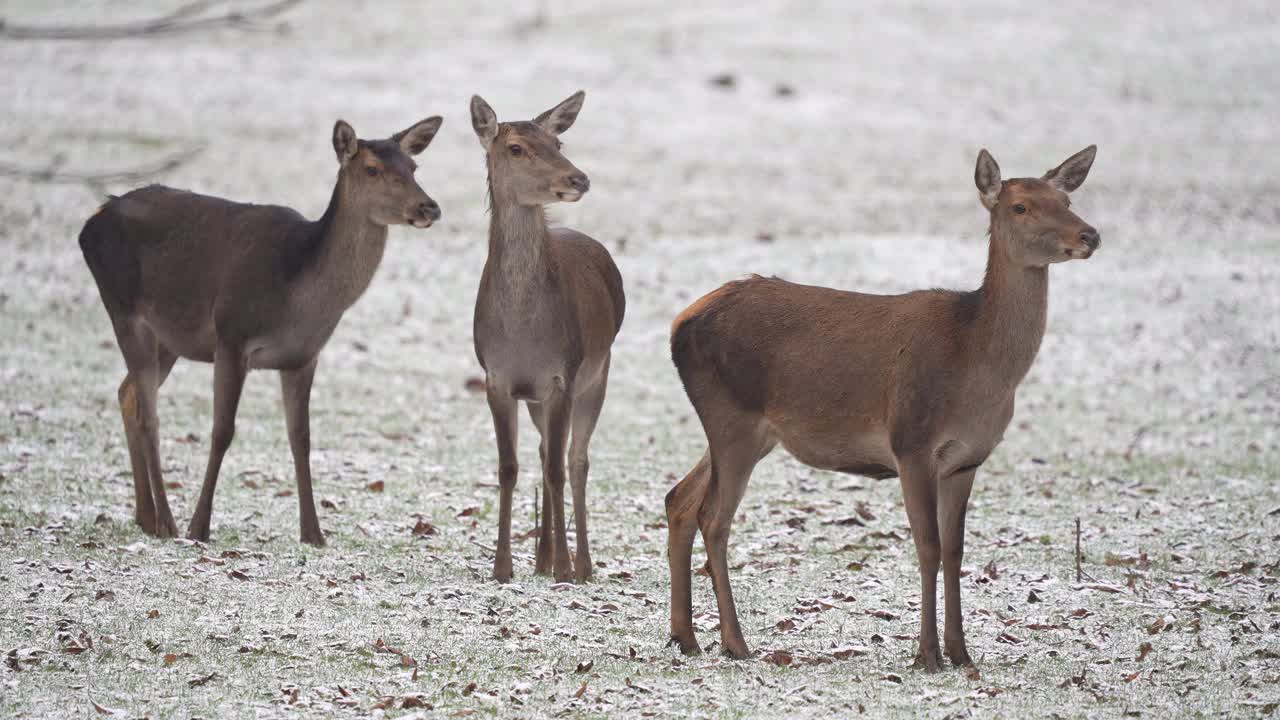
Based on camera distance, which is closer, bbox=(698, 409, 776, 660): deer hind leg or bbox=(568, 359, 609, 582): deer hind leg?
bbox=(698, 409, 776, 660): deer hind leg

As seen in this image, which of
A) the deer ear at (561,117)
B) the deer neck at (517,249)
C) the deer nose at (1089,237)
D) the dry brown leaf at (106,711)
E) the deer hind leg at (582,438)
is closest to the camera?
the dry brown leaf at (106,711)

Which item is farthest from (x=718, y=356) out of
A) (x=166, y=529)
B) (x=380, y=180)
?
(x=166, y=529)

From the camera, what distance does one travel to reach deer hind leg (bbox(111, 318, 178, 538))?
10.6 metres

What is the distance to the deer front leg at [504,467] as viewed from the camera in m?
9.57

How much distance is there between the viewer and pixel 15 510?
1073cm

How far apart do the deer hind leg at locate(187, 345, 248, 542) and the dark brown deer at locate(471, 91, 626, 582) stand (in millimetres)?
Result: 1764

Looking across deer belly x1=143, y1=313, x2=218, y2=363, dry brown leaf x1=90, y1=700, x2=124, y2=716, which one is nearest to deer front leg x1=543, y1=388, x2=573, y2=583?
deer belly x1=143, y1=313, x2=218, y2=363

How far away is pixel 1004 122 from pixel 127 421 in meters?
27.9

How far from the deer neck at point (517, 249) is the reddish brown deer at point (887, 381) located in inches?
71.0

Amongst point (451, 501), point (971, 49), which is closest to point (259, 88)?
point (971, 49)

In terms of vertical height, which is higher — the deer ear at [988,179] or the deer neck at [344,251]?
the deer ear at [988,179]

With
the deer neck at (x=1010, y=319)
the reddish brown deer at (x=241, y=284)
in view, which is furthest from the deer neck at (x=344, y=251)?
the deer neck at (x=1010, y=319)

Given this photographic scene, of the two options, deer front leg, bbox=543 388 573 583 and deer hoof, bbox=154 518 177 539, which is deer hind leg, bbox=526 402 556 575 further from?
deer hoof, bbox=154 518 177 539

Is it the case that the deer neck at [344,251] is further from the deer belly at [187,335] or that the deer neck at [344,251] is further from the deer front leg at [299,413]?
the deer belly at [187,335]
